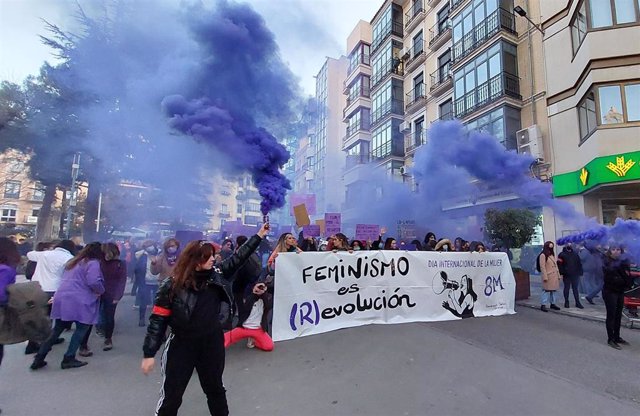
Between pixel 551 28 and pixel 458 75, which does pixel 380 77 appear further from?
pixel 551 28

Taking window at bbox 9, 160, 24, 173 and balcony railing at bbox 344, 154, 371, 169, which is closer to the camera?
window at bbox 9, 160, 24, 173

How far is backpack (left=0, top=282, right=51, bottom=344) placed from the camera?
10.5 ft

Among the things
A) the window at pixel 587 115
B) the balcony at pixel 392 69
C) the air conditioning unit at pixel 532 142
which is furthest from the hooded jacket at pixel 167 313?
the balcony at pixel 392 69

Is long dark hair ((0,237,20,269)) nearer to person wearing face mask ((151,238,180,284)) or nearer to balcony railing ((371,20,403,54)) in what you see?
person wearing face mask ((151,238,180,284))

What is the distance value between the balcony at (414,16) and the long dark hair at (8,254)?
25.4 metres

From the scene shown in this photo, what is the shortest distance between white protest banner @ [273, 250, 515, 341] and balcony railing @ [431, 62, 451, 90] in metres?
15.3

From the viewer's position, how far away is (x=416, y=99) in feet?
73.4

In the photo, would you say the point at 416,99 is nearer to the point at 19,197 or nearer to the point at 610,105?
A: the point at 610,105

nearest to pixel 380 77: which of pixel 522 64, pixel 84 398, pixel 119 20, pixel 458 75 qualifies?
pixel 458 75

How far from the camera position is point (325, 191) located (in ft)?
89.2

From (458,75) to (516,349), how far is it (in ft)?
54.2

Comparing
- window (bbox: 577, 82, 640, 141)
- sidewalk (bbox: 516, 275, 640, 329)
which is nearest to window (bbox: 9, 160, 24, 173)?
sidewalk (bbox: 516, 275, 640, 329)

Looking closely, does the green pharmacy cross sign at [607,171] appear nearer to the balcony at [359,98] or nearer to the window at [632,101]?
the window at [632,101]

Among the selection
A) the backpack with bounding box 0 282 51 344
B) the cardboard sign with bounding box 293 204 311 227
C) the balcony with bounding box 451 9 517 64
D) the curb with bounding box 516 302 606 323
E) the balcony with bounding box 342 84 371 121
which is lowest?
the curb with bounding box 516 302 606 323
